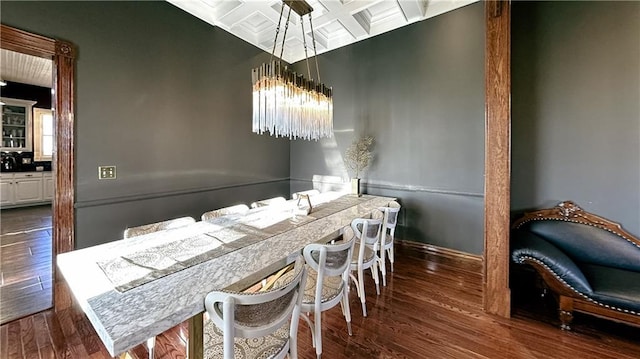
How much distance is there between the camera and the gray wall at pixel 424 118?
309 centimetres

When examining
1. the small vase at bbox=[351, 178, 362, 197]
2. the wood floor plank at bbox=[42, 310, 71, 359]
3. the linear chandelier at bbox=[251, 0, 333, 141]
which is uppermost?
the linear chandelier at bbox=[251, 0, 333, 141]

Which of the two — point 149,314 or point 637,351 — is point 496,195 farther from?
point 149,314

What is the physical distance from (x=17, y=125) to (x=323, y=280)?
8777 millimetres

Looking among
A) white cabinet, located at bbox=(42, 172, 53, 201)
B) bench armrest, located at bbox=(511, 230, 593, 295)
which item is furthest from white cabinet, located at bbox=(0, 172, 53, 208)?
bench armrest, located at bbox=(511, 230, 593, 295)

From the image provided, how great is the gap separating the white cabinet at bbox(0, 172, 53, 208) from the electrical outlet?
5585 mm

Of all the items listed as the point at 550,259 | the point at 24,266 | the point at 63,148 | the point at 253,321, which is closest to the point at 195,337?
the point at 253,321

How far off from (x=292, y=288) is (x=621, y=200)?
10.3 feet

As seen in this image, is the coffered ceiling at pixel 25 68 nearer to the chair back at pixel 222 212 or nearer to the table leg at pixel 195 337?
the chair back at pixel 222 212

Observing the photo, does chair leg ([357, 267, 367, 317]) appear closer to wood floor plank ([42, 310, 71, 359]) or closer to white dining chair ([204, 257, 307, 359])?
white dining chair ([204, 257, 307, 359])

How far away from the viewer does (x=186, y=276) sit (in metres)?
1.23

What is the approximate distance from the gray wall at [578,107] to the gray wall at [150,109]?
357 cm

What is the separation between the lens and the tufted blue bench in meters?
1.84

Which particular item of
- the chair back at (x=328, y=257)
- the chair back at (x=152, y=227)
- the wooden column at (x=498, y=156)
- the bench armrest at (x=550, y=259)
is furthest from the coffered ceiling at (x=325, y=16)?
the chair back at (x=328, y=257)

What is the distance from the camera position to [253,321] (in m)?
1.02
